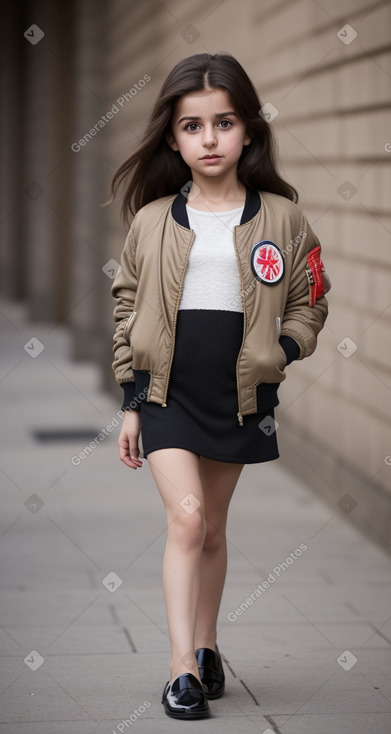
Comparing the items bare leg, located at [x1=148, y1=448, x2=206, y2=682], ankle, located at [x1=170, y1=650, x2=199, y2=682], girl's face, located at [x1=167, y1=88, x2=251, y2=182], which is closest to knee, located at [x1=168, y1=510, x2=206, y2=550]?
bare leg, located at [x1=148, y1=448, x2=206, y2=682]

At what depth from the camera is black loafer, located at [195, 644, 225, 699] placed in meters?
3.81

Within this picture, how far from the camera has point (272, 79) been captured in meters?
8.62

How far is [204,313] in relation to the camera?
3.61 meters

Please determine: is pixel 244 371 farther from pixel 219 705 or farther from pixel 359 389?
pixel 359 389

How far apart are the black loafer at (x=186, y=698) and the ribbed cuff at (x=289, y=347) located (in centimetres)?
97

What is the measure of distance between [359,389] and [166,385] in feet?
11.0

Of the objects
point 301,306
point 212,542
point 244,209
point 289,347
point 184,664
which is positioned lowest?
point 184,664

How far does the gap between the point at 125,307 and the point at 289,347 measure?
0.52 meters

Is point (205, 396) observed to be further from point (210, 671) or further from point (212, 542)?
point (210, 671)

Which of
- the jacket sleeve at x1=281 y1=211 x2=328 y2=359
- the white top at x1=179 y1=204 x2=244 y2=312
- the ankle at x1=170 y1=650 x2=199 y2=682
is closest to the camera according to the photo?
the ankle at x1=170 y1=650 x2=199 y2=682

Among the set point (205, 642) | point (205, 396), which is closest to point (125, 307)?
point (205, 396)

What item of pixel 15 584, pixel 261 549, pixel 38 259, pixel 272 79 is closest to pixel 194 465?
pixel 15 584

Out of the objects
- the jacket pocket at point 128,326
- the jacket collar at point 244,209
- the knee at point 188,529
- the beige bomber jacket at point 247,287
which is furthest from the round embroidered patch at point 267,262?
the knee at point 188,529

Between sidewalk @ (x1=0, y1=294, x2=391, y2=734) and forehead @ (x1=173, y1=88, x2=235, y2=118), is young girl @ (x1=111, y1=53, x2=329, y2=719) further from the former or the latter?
sidewalk @ (x1=0, y1=294, x2=391, y2=734)
